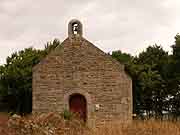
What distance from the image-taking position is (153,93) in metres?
31.3

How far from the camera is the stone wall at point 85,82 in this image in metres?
21.1

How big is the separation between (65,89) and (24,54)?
1153cm

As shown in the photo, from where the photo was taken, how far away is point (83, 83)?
2136 cm

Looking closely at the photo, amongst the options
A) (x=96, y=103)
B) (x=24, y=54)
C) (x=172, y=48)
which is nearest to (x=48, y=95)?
(x=96, y=103)

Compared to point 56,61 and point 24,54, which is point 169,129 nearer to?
point 56,61

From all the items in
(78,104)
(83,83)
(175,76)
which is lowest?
(78,104)

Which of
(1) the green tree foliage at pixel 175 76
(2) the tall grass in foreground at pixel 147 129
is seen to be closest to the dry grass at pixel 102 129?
(2) the tall grass in foreground at pixel 147 129

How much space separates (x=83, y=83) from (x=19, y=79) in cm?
1067

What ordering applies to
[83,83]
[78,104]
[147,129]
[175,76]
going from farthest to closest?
[175,76], [78,104], [83,83], [147,129]

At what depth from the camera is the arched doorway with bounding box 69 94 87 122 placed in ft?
70.9

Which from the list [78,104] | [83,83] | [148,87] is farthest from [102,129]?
[148,87]

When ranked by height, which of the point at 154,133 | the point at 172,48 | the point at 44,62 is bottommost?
the point at 154,133

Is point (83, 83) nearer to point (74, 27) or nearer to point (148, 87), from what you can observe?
point (74, 27)

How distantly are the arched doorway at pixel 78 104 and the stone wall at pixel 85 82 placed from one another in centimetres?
38
